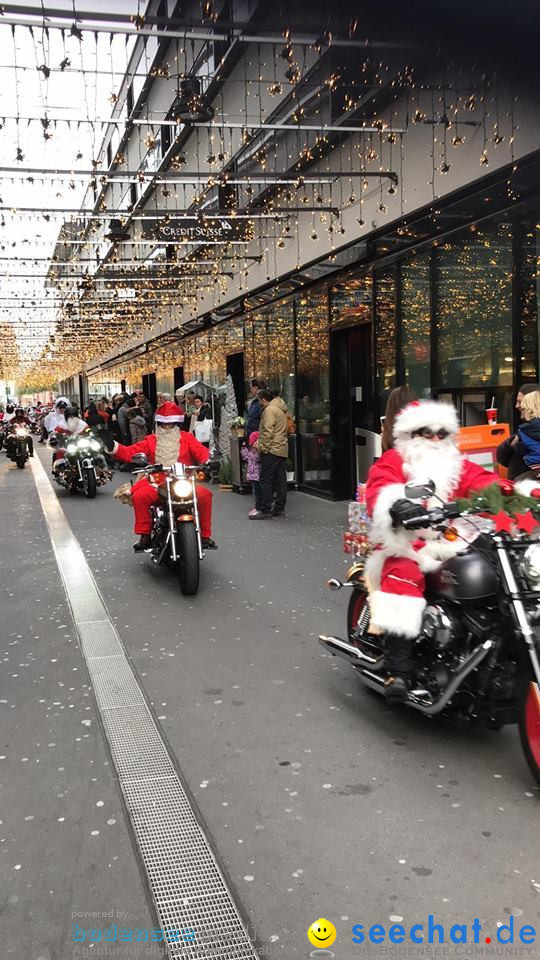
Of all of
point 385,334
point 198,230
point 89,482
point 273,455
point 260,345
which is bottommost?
point 89,482

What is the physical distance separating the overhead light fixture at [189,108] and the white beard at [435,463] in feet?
18.3

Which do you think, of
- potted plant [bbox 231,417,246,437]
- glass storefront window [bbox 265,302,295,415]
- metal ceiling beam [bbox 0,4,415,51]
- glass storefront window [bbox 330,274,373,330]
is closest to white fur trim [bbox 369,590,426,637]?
metal ceiling beam [bbox 0,4,415,51]

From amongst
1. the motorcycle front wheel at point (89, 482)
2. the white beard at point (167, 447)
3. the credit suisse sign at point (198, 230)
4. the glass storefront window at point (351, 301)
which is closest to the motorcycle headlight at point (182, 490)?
the white beard at point (167, 447)

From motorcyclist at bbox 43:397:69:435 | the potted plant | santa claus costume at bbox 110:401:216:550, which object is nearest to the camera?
santa claus costume at bbox 110:401:216:550

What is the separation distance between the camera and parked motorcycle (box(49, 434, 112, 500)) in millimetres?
14562

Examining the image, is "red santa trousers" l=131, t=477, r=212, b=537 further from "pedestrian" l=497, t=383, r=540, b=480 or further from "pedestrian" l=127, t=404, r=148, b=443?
"pedestrian" l=127, t=404, r=148, b=443

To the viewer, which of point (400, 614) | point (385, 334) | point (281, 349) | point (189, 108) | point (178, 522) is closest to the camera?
point (400, 614)

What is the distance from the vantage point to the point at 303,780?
3.56 meters

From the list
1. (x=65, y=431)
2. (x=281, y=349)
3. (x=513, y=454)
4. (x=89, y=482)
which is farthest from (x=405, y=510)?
(x=281, y=349)

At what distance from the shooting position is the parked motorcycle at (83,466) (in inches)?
573

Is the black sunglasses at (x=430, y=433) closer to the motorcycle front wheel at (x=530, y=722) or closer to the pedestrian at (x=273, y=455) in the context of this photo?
the motorcycle front wheel at (x=530, y=722)

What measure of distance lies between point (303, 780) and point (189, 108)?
6.97 metres

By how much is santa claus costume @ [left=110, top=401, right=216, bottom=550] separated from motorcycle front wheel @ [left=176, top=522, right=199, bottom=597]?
720 mm

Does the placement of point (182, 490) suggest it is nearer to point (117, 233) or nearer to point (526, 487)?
point (526, 487)
